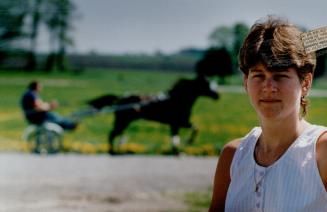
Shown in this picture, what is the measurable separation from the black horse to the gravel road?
5.24 feet

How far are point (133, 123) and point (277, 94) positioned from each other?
473 inches

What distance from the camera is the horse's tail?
1327 centimetres

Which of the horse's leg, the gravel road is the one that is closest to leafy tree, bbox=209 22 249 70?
the horse's leg

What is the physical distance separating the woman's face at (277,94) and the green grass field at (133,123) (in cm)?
1093

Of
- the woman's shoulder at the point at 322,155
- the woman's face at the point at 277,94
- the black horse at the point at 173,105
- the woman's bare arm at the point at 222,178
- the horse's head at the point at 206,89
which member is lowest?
the black horse at the point at 173,105

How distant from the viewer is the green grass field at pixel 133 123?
1271 centimetres

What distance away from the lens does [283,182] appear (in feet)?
4.37

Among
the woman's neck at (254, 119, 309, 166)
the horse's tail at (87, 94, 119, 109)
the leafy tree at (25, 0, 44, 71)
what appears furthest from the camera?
the leafy tree at (25, 0, 44, 71)

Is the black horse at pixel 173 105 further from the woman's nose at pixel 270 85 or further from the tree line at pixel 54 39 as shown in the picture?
the woman's nose at pixel 270 85

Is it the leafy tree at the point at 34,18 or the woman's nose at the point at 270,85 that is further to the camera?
the leafy tree at the point at 34,18

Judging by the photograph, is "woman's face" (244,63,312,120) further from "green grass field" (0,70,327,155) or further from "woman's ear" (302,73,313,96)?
"green grass field" (0,70,327,155)

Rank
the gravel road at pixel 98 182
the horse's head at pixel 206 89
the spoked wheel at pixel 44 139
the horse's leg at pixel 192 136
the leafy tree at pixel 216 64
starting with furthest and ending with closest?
the leafy tree at pixel 216 64 < the horse's leg at pixel 192 136 < the horse's head at pixel 206 89 < the spoked wheel at pixel 44 139 < the gravel road at pixel 98 182

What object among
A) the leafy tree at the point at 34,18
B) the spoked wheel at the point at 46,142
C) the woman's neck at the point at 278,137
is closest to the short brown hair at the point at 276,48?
the woman's neck at the point at 278,137

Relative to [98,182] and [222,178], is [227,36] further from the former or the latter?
[222,178]
